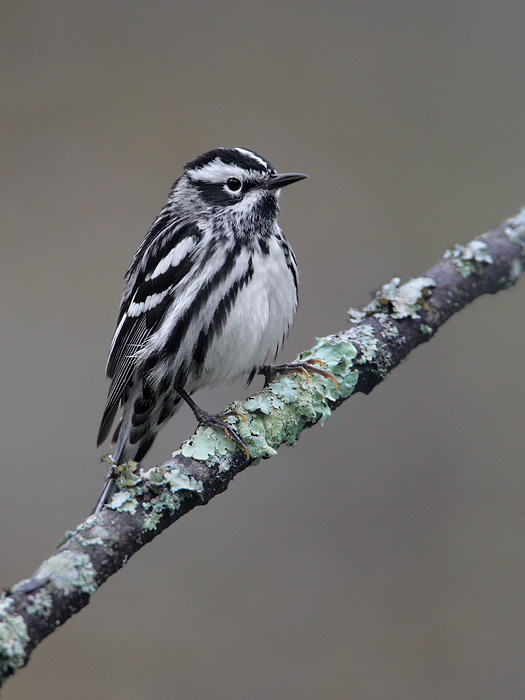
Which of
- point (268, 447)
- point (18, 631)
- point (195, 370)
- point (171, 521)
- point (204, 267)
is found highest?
point (204, 267)

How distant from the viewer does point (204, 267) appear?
3.04m

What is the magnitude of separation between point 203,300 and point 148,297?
365mm

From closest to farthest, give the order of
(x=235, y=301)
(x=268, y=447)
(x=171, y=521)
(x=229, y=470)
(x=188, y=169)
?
(x=171, y=521) → (x=229, y=470) → (x=268, y=447) → (x=235, y=301) → (x=188, y=169)

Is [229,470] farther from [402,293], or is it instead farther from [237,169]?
[237,169]

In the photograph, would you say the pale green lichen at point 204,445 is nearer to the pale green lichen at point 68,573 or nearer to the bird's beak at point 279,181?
the pale green lichen at point 68,573

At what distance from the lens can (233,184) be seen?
3389mm

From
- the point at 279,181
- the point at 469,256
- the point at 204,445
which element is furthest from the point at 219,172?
the point at 204,445

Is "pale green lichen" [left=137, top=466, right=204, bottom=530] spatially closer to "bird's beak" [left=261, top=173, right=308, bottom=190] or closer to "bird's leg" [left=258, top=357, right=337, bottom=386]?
"bird's leg" [left=258, top=357, right=337, bottom=386]

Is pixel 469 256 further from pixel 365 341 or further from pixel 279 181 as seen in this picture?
pixel 279 181

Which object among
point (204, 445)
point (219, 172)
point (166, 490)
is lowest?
point (166, 490)

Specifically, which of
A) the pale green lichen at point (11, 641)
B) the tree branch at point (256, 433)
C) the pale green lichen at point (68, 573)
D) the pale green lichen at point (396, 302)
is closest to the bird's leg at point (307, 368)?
the tree branch at point (256, 433)

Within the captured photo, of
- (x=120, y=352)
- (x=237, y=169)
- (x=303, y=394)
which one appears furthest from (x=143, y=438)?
(x=237, y=169)

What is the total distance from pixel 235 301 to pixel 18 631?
1770 millimetres

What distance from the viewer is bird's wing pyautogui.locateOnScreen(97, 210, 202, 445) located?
10.2 feet
